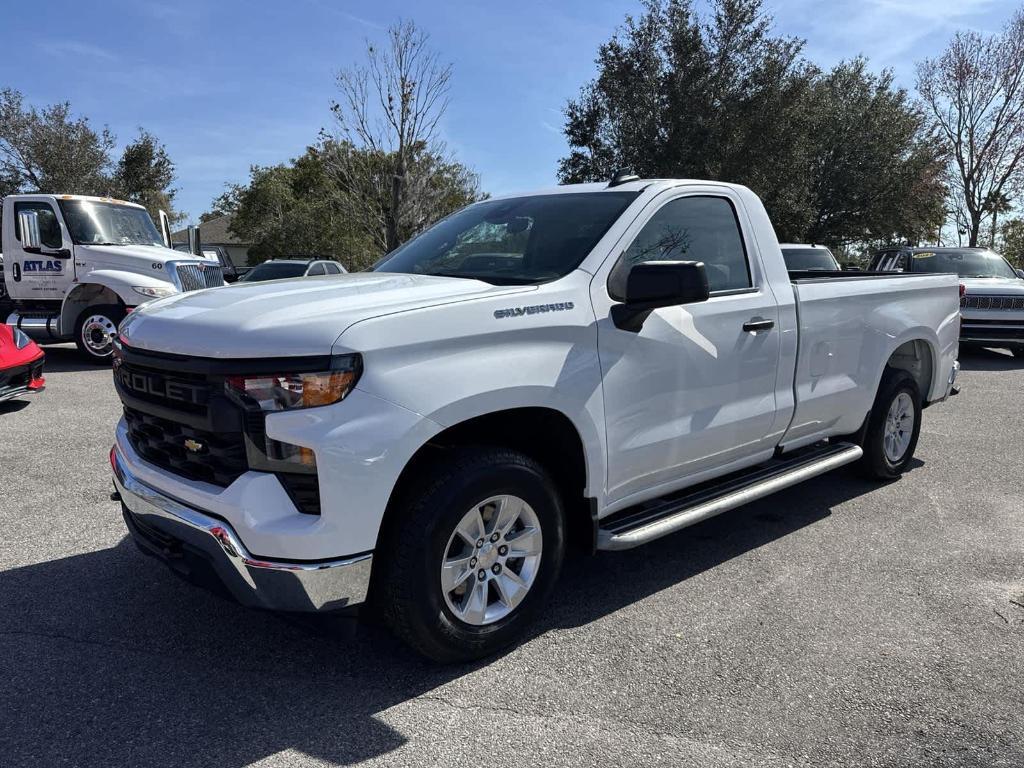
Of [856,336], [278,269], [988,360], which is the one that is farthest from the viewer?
[278,269]

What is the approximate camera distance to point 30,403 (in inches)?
311

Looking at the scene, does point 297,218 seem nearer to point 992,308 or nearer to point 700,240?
point 992,308

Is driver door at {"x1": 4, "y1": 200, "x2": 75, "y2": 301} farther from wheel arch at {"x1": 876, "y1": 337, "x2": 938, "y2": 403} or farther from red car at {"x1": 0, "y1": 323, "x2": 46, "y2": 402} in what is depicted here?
wheel arch at {"x1": 876, "y1": 337, "x2": 938, "y2": 403}

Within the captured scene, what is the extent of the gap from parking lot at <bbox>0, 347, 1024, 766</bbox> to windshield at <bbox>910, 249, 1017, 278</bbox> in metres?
10.2

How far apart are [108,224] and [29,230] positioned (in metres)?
1.05

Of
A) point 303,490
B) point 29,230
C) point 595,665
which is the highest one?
point 29,230

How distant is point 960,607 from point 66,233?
38.3 ft

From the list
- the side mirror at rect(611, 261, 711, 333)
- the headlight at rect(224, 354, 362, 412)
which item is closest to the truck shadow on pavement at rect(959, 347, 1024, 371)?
the side mirror at rect(611, 261, 711, 333)

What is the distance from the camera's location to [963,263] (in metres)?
13.4

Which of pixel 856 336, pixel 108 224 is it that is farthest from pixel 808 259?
pixel 108 224

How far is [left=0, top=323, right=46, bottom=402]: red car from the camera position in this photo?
7.09 m

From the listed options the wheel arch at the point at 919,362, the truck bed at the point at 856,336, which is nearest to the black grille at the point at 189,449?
the truck bed at the point at 856,336

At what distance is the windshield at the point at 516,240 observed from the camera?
137 inches

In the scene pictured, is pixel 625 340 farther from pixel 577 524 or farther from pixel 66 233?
pixel 66 233
